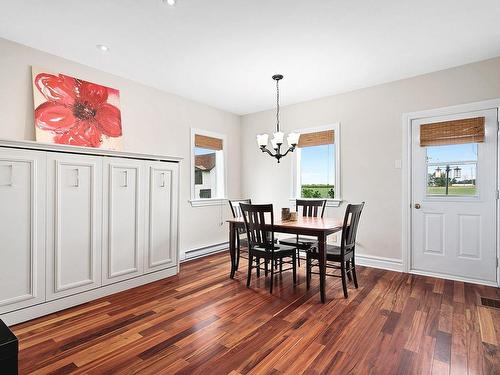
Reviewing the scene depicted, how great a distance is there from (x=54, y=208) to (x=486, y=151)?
4751 mm

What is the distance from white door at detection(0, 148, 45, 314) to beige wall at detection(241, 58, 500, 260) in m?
3.49

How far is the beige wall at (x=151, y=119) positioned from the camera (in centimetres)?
281

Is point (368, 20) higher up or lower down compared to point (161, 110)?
higher up

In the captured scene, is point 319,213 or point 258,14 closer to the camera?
point 258,14

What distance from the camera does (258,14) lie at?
239 centimetres

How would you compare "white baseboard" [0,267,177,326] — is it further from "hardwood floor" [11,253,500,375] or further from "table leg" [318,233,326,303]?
"table leg" [318,233,326,303]

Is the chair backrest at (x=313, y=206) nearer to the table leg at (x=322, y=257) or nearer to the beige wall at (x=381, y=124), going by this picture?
the beige wall at (x=381, y=124)

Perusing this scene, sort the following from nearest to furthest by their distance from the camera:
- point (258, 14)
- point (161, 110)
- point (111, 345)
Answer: point (111, 345) < point (258, 14) < point (161, 110)

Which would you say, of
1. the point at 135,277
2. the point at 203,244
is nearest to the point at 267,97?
the point at 203,244

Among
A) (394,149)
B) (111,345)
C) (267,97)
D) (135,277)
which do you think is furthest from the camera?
(267,97)

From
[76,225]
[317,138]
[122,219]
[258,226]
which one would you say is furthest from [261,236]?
[317,138]

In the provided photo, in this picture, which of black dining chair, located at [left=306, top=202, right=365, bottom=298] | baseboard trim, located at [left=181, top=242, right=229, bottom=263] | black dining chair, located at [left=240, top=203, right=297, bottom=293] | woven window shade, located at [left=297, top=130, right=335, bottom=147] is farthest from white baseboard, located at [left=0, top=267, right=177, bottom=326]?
woven window shade, located at [left=297, top=130, right=335, bottom=147]

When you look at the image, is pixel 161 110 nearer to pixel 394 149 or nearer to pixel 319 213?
pixel 319 213

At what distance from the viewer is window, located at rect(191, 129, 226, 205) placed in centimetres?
472
